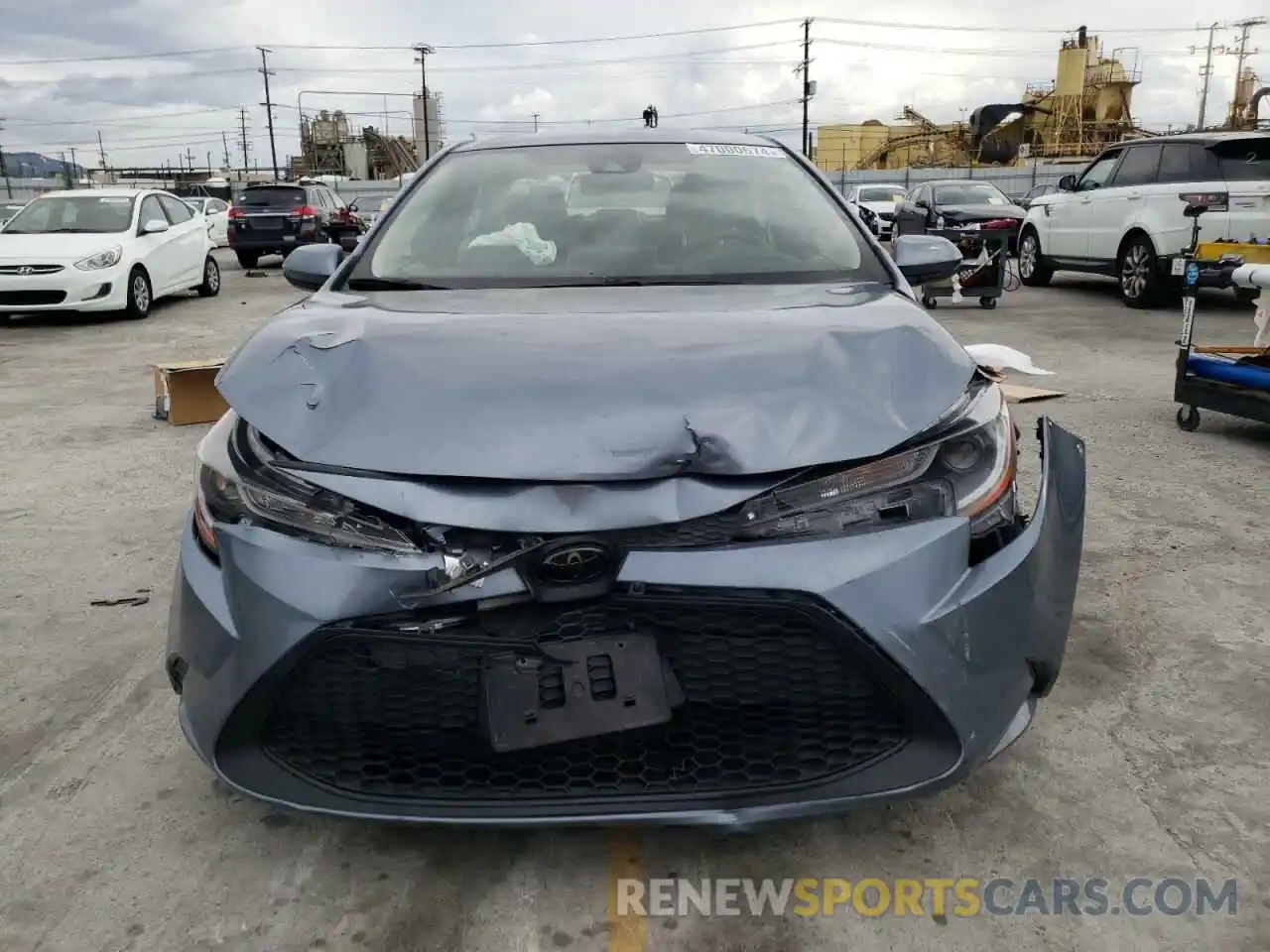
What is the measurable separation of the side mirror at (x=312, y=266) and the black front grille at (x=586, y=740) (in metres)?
1.64

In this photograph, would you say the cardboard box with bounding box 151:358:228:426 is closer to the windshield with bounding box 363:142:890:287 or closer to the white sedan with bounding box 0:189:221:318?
the windshield with bounding box 363:142:890:287

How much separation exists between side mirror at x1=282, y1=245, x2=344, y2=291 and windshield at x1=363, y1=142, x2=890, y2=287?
24 centimetres

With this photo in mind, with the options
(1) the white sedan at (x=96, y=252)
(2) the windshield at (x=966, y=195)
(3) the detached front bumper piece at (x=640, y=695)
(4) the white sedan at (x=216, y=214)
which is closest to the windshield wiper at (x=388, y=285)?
(3) the detached front bumper piece at (x=640, y=695)

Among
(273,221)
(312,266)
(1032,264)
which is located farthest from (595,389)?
(273,221)

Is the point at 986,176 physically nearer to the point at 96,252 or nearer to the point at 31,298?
the point at 96,252

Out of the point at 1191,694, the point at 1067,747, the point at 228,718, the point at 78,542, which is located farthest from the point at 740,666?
the point at 78,542

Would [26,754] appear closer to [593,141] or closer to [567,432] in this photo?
[567,432]

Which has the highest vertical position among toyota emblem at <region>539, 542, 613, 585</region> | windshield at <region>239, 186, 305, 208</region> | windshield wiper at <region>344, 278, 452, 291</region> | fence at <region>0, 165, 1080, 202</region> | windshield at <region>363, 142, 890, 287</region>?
fence at <region>0, 165, 1080, 202</region>

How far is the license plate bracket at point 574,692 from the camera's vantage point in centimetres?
172

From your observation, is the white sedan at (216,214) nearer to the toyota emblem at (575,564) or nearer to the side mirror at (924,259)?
the side mirror at (924,259)

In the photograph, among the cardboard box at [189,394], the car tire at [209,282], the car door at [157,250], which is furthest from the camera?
the car tire at [209,282]

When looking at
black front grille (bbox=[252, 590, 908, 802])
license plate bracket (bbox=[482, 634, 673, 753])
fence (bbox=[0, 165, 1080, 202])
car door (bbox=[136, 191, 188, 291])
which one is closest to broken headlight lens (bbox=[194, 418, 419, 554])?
black front grille (bbox=[252, 590, 908, 802])

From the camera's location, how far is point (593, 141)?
132 inches

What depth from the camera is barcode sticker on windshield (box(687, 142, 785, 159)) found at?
10.8 ft
